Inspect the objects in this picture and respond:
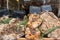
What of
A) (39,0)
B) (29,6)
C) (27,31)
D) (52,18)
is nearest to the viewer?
(27,31)

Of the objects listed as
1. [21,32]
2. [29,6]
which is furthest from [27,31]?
[29,6]

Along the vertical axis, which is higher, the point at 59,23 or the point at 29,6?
the point at 59,23

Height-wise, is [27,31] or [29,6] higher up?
[27,31]

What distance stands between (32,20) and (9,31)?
14 cm

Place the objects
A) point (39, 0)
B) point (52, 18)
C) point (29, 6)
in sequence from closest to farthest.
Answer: point (52, 18), point (29, 6), point (39, 0)

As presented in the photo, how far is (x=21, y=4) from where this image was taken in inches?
178

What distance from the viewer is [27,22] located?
105 cm

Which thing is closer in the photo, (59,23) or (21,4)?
(59,23)

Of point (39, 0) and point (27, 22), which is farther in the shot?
point (39, 0)

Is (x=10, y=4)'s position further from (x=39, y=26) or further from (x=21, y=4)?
(x=39, y=26)

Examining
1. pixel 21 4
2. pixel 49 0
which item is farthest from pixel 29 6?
pixel 49 0

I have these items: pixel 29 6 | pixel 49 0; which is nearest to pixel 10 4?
pixel 29 6

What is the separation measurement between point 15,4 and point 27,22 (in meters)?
3.36

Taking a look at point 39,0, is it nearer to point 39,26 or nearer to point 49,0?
point 49,0
